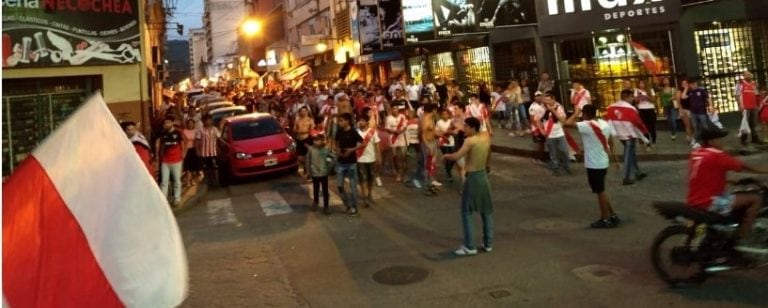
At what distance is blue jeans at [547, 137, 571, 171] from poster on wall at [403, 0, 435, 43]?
40.0 feet

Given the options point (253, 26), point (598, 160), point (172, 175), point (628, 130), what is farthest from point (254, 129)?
point (253, 26)

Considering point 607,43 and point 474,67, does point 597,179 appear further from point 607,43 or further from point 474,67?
point 474,67

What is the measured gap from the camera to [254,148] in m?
15.3

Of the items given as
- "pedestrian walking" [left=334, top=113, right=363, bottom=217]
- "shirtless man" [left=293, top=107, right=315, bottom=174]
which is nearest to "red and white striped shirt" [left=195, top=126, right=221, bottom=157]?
"shirtless man" [left=293, top=107, right=315, bottom=174]

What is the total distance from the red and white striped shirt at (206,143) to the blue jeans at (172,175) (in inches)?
79.8

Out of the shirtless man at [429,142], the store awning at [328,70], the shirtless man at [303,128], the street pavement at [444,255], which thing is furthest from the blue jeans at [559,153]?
the store awning at [328,70]

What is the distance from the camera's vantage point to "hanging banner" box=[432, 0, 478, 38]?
22594mm

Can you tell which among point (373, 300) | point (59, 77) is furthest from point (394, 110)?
point (59, 77)

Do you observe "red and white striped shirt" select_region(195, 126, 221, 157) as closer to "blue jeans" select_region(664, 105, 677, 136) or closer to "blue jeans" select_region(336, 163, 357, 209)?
"blue jeans" select_region(336, 163, 357, 209)

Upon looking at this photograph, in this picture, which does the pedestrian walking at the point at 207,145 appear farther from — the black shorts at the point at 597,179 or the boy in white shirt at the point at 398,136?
the black shorts at the point at 597,179

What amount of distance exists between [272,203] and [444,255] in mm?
5587

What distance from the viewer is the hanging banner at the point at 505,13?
842 inches

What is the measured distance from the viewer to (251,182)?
1575cm

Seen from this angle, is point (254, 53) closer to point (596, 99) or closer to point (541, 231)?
point (596, 99)
